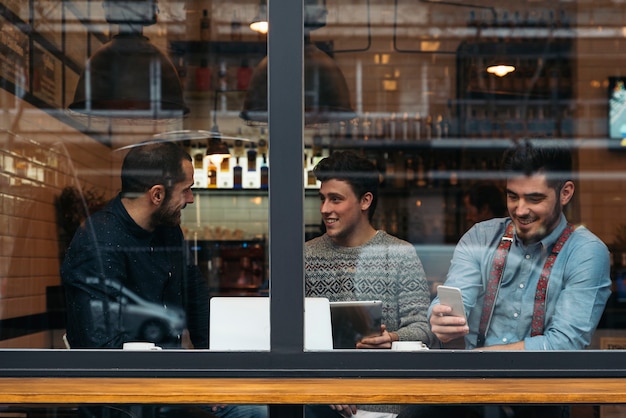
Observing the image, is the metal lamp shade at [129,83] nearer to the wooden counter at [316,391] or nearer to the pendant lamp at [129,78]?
the pendant lamp at [129,78]

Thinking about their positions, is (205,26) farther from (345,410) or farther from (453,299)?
(345,410)

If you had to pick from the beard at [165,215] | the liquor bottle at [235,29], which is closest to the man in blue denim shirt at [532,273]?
the beard at [165,215]

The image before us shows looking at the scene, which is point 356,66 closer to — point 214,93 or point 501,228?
point 214,93

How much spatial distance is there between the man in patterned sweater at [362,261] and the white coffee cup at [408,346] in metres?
0.03

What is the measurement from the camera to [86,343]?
2990 mm

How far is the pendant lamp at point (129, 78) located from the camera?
4723 mm

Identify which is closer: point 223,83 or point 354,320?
point 354,320

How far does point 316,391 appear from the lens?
2260 millimetres

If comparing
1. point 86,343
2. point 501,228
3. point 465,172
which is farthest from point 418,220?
point 86,343

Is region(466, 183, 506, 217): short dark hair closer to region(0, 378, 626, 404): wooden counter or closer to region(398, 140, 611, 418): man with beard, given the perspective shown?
region(398, 140, 611, 418): man with beard

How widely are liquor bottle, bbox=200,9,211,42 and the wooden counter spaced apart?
15.0 feet

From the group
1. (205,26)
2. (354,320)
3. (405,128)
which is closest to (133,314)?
(354,320)

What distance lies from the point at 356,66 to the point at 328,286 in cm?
413

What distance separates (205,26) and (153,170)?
304cm
